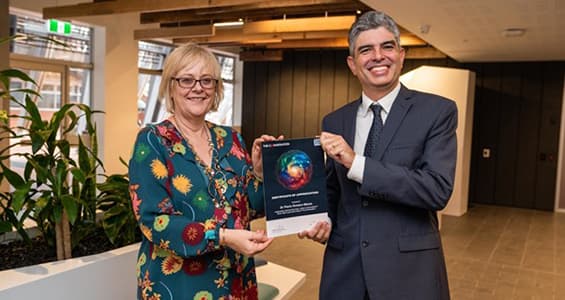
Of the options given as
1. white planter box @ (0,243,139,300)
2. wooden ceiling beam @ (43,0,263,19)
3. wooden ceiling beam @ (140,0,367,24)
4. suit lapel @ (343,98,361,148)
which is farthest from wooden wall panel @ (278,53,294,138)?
suit lapel @ (343,98,361,148)

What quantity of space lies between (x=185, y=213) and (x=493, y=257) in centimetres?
501

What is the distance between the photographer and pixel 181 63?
1.57 meters

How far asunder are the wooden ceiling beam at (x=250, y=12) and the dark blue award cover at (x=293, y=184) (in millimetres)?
5001

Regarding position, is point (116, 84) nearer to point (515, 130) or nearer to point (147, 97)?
point (147, 97)

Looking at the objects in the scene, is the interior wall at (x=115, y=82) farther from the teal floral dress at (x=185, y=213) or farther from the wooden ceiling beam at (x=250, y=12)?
the teal floral dress at (x=185, y=213)

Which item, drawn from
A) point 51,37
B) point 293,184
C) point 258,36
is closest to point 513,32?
point 258,36

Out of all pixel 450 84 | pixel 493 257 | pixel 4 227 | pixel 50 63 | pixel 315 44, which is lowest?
pixel 493 257

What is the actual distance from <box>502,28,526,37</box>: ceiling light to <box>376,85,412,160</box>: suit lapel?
16.0ft

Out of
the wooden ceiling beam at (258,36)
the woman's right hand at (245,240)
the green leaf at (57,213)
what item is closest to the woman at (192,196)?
the woman's right hand at (245,240)

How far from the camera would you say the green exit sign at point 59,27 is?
304 inches

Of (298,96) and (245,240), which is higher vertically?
(298,96)

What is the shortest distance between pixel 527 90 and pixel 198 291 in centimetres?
868

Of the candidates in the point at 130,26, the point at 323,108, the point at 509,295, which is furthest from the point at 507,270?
the point at 130,26

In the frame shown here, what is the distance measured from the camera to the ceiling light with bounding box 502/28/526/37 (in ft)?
18.4
